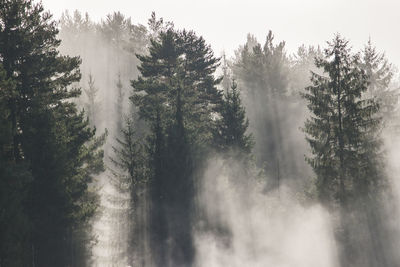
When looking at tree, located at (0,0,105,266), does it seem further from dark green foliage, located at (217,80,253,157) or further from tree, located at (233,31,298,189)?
tree, located at (233,31,298,189)

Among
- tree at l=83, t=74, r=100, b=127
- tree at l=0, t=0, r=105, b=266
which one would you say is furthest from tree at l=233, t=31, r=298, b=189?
tree at l=0, t=0, r=105, b=266

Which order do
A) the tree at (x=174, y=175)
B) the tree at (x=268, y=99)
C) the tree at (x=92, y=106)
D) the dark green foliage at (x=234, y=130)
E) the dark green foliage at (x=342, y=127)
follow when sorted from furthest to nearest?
the tree at (x=92, y=106)
the tree at (x=268, y=99)
the dark green foliage at (x=234, y=130)
the tree at (x=174, y=175)
the dark green foliage at (x=342, y=127)

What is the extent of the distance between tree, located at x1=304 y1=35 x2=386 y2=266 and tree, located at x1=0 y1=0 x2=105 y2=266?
14.2 metres

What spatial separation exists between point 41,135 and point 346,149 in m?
17.4

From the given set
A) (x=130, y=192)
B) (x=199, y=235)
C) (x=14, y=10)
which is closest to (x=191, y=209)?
(x=199, y=235)

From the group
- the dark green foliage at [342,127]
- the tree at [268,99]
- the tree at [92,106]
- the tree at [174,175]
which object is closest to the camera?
the dark green foliage at [342,127]

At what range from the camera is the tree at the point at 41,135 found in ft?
54.7

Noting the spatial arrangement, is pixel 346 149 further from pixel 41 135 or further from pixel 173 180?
pixel 41 135

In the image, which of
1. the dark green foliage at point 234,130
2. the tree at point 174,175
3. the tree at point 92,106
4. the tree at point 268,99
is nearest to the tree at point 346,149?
the dark green foliage at point 234,130

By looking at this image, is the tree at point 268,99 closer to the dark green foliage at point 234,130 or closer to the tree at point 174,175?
the tree at point 174,175

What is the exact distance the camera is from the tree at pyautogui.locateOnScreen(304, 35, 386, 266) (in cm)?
2331

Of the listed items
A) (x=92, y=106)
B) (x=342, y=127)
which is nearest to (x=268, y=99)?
(x=92, y=106)

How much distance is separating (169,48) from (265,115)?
20.4 metres

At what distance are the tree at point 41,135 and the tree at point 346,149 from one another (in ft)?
46.6
